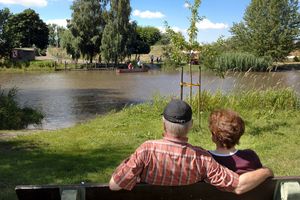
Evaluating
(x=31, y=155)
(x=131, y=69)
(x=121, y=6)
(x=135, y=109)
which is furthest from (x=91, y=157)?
(x=121, y=6)

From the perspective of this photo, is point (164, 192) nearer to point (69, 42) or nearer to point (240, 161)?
point (240, 161)

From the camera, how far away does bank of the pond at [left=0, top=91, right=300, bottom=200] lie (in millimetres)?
6254

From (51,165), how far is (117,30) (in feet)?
149

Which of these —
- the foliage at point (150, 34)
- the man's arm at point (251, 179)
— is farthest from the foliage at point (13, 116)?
the foliage at point (150, 34)

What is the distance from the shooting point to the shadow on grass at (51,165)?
589cm

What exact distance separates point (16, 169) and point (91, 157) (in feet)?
4.64

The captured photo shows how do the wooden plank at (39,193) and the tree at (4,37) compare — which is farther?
the tree at (4,37)

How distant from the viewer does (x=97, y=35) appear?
171 feet

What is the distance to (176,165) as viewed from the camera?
280 centimetres

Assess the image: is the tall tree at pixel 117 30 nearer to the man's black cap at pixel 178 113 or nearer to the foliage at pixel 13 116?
the foliage at pixel 13 116

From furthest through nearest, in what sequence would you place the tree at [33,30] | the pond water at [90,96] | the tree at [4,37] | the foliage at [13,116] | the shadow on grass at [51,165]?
the tree at [33,30] → the pond water at [90,96] → the tree at [4,37] → the foliage at [13,116] → the shadow on grass at [51,165]

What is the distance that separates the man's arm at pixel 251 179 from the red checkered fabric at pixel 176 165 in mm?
39

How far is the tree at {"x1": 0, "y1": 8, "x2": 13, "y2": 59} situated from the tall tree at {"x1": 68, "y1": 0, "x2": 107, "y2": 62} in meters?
36.3

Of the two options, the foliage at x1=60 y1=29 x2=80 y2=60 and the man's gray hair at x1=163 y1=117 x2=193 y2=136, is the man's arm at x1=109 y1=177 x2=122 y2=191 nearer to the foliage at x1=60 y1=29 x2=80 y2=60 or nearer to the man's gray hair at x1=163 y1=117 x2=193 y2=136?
the man's gray hair at x1=163 y1=117 x2=193 y2=136
